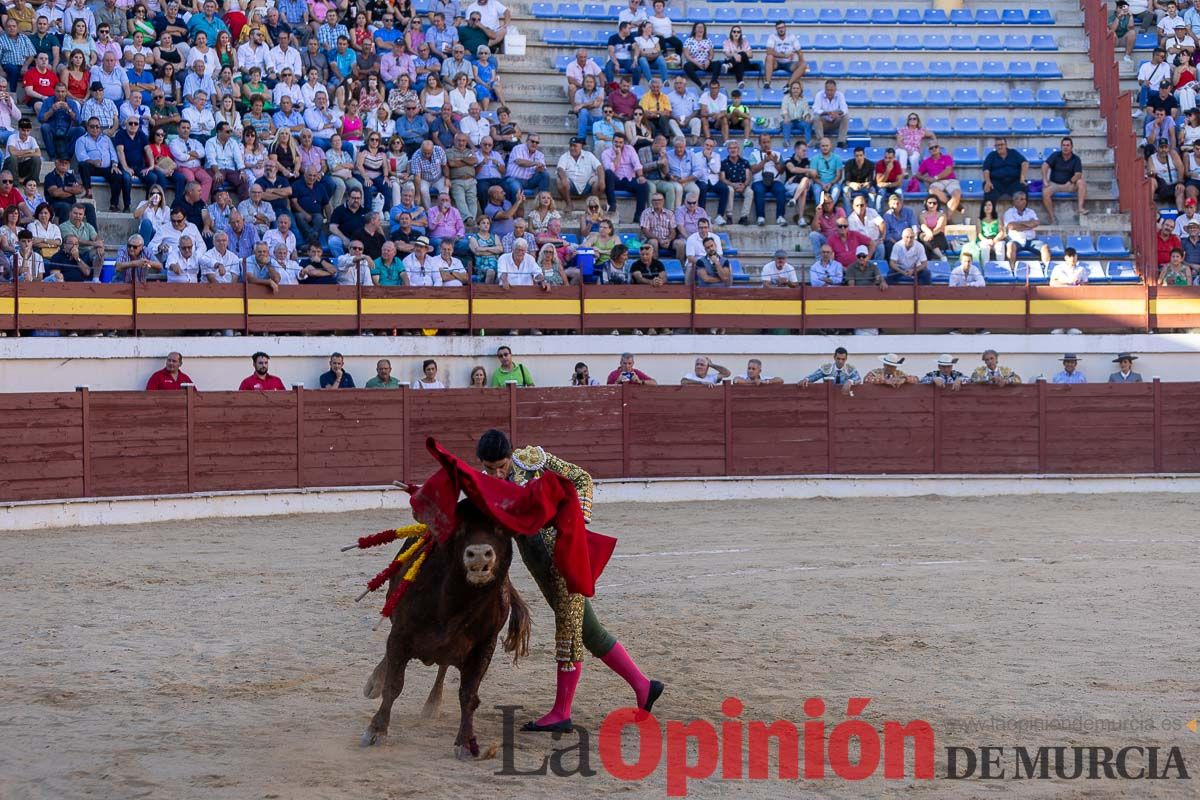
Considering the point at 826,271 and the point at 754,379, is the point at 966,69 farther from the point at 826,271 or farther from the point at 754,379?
the point at 754,379

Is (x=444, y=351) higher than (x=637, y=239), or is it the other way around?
(x=637, y=239)

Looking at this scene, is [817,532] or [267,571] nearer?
[267,571]

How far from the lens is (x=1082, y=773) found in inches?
197

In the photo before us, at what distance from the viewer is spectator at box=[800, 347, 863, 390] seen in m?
15.8

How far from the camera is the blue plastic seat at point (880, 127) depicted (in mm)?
19797

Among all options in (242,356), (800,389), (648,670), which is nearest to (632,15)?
(800,389)

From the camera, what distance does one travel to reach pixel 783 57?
66.6 ft

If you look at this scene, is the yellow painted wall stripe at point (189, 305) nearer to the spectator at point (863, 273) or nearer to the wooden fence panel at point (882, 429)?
the wooden fence panel at point (882, 429)

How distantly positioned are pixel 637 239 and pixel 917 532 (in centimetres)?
612

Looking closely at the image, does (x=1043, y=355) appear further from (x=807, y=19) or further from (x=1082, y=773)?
(x=1082, y=773)

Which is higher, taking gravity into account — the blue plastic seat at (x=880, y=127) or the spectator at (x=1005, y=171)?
the blue plastic seat at (x=880, y=127)

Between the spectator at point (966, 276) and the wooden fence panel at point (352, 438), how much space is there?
6.73 metres

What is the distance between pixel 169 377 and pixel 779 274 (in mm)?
6738

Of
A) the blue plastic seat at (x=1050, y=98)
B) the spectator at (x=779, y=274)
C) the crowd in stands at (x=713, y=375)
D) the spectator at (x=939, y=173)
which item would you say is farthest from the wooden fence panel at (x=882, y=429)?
the blue plastic seat at (x=1050, y=98)
